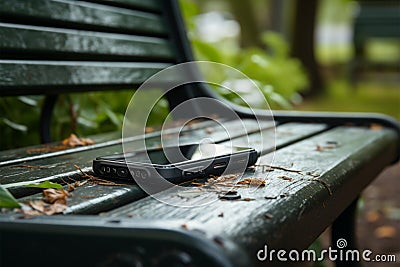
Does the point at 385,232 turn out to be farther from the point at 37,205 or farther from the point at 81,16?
the point at 37,205

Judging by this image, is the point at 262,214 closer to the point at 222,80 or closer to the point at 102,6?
the point at 102,6

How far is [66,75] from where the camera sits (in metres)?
1.65

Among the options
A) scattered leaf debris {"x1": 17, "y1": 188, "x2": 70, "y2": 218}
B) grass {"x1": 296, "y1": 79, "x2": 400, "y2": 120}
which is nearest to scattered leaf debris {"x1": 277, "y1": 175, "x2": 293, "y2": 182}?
scattered leaf debris {"x1": 17, "y1": 188, "x2": 70, "y2": 218}

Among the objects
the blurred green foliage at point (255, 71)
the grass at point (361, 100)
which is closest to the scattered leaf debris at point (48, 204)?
the blurred green foliage at point (255, 71)

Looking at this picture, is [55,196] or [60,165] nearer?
[55,196]

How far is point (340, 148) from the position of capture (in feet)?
4.73

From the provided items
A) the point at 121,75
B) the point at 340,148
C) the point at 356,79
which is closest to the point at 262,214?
the point at 340,148

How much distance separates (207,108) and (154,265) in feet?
5.01

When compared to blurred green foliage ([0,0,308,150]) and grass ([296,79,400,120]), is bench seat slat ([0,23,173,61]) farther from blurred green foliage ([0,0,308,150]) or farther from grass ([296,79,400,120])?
grass ([296,79,400,120])

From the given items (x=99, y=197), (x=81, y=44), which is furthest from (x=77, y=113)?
(x=99, y=197)

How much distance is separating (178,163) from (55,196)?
0.73 feet

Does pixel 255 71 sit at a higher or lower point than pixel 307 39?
lower

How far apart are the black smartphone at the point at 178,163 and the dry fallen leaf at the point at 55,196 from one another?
12cm

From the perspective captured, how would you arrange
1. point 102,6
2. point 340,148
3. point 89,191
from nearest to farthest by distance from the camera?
point 89,191 < point 340,148 < point 102,6
